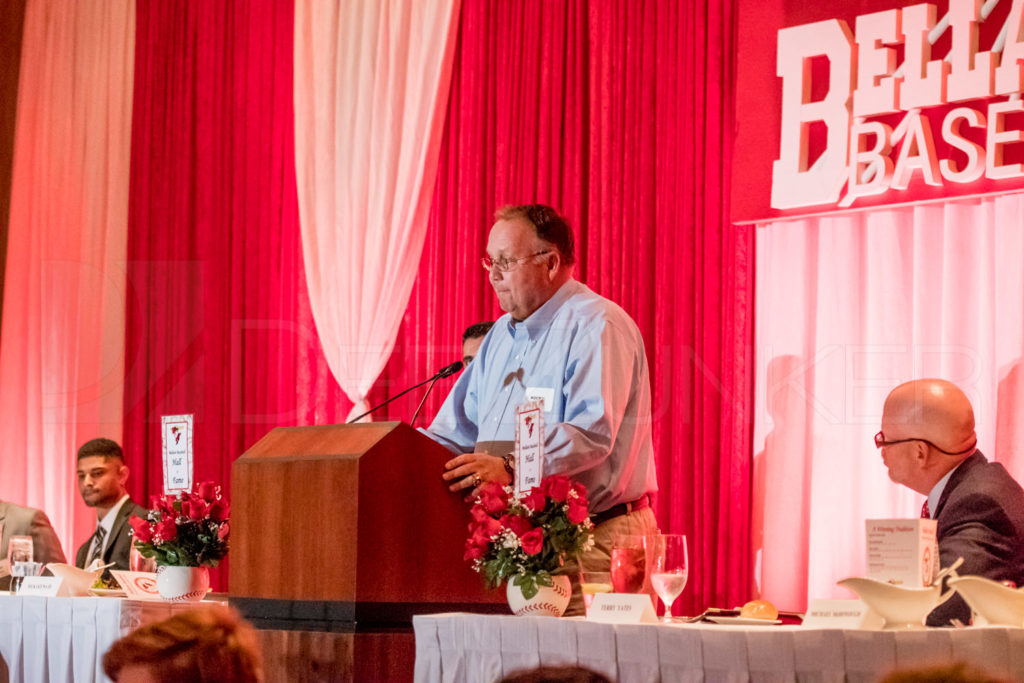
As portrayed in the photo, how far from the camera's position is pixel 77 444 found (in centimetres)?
688

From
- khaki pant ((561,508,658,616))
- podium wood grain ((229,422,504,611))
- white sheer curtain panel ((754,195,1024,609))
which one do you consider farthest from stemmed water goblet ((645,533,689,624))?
white sheer curtain panel ((754,195,1024,609))

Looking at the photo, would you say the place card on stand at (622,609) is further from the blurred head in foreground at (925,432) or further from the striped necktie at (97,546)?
the striped necktie at (97,546)

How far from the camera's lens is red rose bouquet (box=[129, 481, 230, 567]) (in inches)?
122

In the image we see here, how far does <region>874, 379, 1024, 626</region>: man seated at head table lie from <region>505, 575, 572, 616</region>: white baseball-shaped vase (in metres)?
0.68

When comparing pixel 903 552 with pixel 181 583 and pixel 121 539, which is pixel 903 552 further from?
pixel 121 539

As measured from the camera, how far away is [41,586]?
128 inches

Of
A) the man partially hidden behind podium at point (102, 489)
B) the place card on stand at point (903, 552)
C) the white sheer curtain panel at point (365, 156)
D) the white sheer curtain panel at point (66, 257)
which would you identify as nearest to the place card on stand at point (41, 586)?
the place card on stand at point (903, 552)

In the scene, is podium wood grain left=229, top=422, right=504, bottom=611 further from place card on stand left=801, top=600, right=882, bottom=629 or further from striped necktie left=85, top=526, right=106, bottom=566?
striped necktie left=85, top=526, right=106, bottom=566

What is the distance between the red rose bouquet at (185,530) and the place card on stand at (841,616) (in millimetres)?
1598

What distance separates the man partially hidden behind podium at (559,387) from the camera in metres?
2.71

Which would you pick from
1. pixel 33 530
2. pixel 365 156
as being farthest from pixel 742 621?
pixel 365 156

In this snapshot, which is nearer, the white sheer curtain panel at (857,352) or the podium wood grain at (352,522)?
the podium wood grain at (352,522)

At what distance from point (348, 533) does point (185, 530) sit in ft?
3.03

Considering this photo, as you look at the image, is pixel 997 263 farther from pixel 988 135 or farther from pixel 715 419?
pixel 715 419
